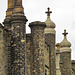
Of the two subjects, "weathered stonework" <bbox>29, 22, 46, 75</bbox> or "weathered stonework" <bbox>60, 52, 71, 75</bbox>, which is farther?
"weathered stonework" <bbox>60, 52, 71, 75</bbox>

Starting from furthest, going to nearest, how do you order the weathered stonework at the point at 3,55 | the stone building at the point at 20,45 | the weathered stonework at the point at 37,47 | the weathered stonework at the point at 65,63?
the weathered stonework at the point at 65,63, the weathered stonework at the point at 37,47, the stone building at the point at 20,45, the weathered stonework at the point at 3,55

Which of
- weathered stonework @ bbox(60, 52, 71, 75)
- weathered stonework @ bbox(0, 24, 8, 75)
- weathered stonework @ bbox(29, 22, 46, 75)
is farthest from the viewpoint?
weathered stonework @ bbox(60, 52, 71, 75)

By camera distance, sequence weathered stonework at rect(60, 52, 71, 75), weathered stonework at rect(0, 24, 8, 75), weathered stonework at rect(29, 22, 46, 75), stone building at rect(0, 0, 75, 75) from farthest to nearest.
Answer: weathered stonework at rect(60, 52, 71, 75) → weathered stonework at rect(29, 22, 46, 75) → stone building at rect(0, 0, 75, 75) → weathered stonework at rect(0, 24, 8, 75)

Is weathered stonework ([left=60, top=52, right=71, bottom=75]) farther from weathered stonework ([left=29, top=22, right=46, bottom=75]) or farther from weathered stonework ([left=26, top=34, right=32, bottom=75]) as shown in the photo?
weathered stonework ([left=26, top=34, right=32, bottom=75])

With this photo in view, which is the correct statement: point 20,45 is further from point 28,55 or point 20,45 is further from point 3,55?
point 28,55

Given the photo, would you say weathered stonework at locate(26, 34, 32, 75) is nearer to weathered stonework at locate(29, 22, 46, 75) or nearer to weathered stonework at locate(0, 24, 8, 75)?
weathered stonework at locate(29, 22, 46, 75)

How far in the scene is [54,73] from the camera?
4650 centimetres

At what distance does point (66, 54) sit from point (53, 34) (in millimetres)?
5913

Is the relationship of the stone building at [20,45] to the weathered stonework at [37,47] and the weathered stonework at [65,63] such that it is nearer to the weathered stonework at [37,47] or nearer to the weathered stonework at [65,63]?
the weathered stonework at [37,47]

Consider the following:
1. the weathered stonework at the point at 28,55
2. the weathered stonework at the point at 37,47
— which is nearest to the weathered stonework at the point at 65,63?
the weathered stonework at the point at 37,47

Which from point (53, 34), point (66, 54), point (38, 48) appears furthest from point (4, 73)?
point (66, 54)

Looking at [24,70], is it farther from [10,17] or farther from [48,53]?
[48,53]

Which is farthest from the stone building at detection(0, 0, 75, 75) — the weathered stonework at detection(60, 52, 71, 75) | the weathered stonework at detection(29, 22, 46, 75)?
the weathered stonework at detection(60, 52, 71, 75)

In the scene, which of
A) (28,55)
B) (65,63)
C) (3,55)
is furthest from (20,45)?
(65,63)
